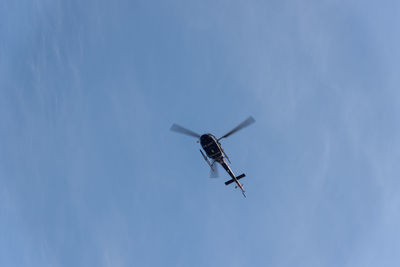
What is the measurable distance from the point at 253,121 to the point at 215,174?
11.4 metres

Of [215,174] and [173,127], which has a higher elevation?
[173,127]

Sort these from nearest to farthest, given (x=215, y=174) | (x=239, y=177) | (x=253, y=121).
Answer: (x=253, y=121) < (x=215, y=174) < (x=239, y=177)

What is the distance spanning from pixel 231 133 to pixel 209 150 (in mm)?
4721

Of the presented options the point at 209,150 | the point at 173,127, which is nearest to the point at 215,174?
the point at 209,150

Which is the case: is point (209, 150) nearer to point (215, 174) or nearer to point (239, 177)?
point (215, 174)

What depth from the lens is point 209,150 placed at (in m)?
71.4

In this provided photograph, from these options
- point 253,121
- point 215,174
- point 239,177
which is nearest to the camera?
point 253,121

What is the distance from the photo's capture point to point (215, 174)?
72.8m

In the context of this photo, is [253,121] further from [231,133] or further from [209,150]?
[209,150]

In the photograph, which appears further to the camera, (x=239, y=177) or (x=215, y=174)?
(x=239, y=177)

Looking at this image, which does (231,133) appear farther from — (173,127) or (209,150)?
(173,127)

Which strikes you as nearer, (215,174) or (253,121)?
(253,121)

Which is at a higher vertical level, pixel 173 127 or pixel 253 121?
pixel 173 127

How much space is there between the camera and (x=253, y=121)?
6825cm
